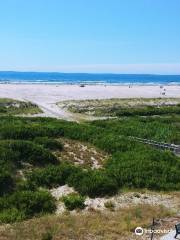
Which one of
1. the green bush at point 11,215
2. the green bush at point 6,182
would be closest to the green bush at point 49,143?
the green bush at point 6,182

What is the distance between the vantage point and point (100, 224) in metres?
18.6

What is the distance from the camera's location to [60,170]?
26047 millimetres

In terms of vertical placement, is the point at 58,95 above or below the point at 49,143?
below

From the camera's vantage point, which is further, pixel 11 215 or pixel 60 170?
pixel 60 170

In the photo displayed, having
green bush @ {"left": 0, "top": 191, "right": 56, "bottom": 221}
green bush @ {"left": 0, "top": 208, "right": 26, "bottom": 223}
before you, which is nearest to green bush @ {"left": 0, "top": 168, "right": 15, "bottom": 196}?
green bush @ {"left": 0, "top": 191, "right": 56, "bottom": 221}

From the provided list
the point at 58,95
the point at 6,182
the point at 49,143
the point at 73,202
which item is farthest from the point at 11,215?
the point at 58,95

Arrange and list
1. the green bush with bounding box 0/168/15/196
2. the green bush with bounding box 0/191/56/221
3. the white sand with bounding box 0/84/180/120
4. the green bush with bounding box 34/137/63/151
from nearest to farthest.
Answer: the green bush with bounding box 0/191/56/221, the green bush with bounding box 0/168/15/196, the green bush with bounding box 34/137/63/151, the white sand with bounding box 0/84/180/120

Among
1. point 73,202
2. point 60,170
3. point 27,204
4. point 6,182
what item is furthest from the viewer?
point 60,170

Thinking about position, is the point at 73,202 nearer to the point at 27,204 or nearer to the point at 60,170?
the point at 27,204

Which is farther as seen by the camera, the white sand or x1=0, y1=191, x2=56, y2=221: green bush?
the white sand

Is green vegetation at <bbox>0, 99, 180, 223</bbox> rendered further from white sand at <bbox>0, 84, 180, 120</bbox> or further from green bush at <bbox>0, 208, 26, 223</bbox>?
white sand at <bbox>0, 84, 180, 120</bbox>

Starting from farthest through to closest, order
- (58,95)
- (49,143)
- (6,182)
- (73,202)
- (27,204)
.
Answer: (58,95) → (49,143) → (6,182) → (73,202) → (27,204)

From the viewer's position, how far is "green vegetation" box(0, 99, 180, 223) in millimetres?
21734

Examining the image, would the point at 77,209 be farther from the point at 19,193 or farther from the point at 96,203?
the point at 19,193
